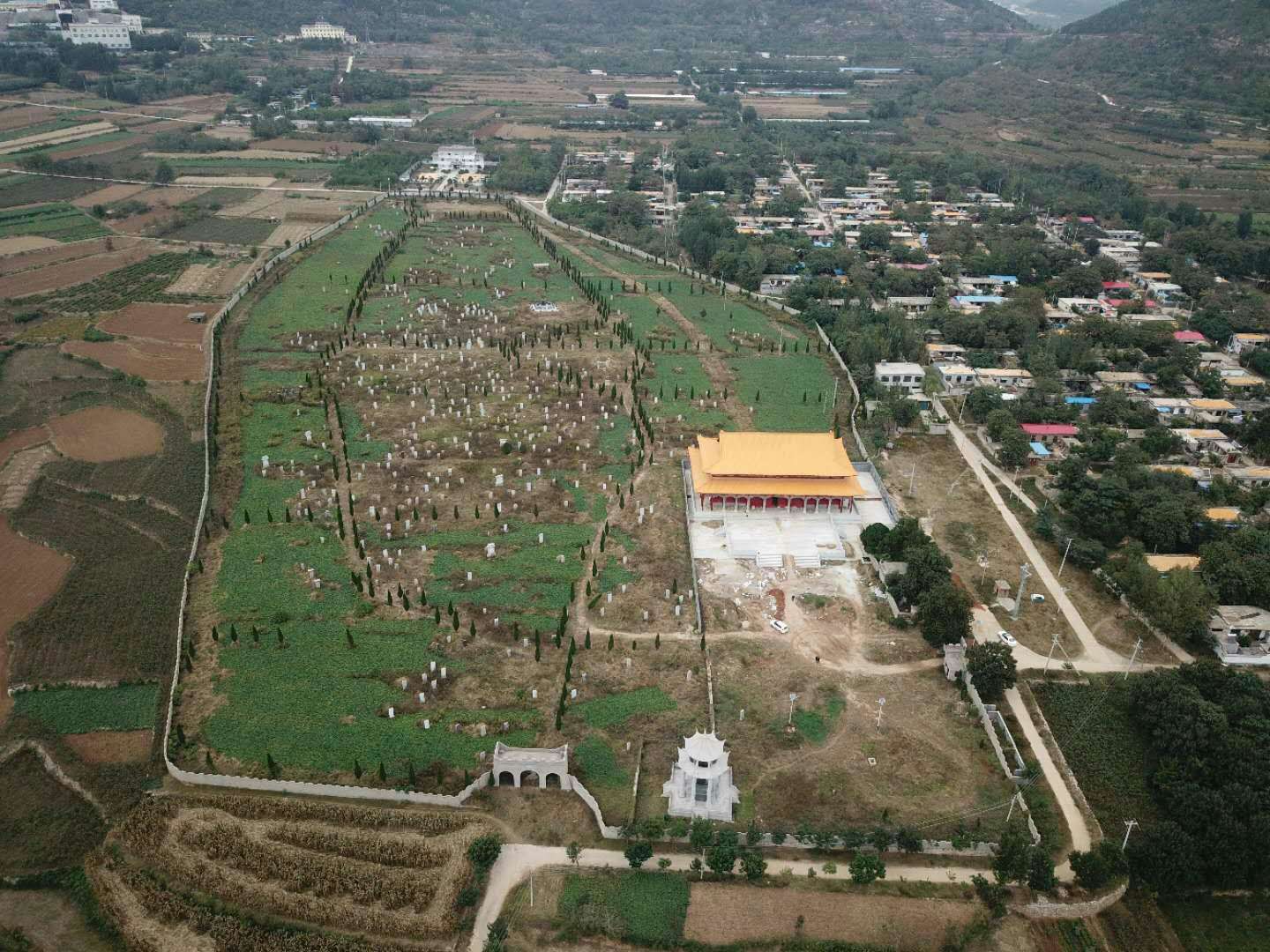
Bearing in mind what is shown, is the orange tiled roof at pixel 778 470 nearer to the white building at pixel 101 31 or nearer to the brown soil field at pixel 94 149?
the brown soil field at pixel 94 149

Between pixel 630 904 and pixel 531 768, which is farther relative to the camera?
pixel 531 768

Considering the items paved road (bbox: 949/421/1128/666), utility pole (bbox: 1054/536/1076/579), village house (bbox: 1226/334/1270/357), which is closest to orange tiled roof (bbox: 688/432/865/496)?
paved road (bbox: 949/421/1128/666)

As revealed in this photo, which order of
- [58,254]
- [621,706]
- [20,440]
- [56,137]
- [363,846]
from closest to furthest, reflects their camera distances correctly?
[363,846]
[621,706]
[20,440]
[58,254]
[56,137]

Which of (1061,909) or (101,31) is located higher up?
(101,31)

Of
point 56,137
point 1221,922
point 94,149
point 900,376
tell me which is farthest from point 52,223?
point 1221,922

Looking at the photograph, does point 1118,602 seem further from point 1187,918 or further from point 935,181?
point 935,181

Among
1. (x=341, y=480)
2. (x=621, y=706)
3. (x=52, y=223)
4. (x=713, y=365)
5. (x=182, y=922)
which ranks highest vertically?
(x=621, y=706)

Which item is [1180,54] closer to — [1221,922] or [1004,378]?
[1004,378]

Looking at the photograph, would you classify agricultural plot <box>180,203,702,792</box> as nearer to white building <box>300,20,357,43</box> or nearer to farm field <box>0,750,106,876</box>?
farm field <box>0,750,106,876</box>
